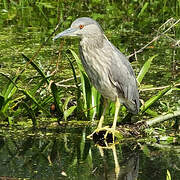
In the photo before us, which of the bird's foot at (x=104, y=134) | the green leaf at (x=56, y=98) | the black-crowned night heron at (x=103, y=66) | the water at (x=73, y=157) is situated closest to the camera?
the water at (x=73, y=157)

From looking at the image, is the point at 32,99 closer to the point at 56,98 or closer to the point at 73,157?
the point at 56,98

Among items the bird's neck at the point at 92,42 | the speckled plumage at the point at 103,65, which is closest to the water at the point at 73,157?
the speckled plumage at the point at 103,65

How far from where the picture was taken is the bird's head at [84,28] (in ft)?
18.7

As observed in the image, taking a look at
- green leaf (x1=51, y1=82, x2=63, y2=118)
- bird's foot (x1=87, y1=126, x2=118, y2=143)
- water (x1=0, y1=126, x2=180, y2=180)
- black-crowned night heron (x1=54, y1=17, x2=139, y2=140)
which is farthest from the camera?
green leaf (x1=51, y1=82, x2=63, y2=118)

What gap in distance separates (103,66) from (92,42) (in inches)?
10.1

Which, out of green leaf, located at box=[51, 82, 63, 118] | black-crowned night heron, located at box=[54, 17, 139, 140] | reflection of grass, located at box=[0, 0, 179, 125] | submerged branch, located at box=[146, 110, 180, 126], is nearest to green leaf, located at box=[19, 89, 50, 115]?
reflection of grass, located at box=[0, 0, 179, 125]

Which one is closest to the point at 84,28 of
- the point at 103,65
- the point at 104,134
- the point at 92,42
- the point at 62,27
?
the point at 92,42

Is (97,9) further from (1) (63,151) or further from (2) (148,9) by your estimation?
(1) (63,151)

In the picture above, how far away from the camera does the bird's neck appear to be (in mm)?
5844

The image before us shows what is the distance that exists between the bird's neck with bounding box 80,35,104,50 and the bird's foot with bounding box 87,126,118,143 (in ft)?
2.62

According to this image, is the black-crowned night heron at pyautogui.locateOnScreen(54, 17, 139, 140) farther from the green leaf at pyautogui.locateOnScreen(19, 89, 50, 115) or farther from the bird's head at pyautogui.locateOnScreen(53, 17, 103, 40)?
the green leaf at pyautogui.locateOnScreen(19, 89, 50, 115)

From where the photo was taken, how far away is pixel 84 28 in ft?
18.9

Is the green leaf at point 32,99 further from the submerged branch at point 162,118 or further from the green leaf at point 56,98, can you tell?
the submerged branch at point 162,118

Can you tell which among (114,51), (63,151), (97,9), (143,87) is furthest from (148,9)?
(63,151)
